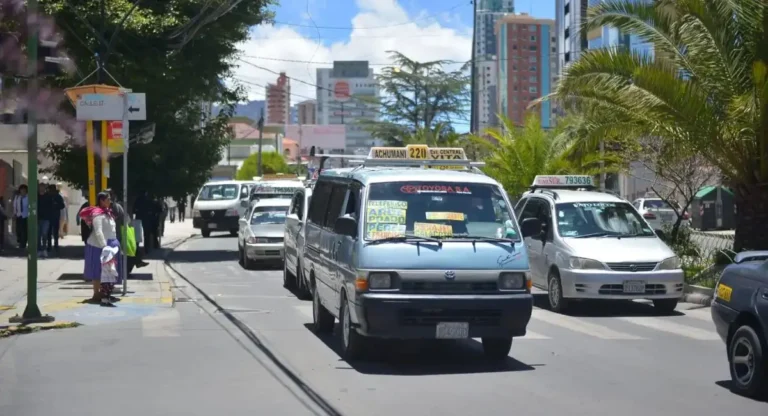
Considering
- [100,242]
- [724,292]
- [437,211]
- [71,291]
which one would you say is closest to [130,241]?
[71,291]

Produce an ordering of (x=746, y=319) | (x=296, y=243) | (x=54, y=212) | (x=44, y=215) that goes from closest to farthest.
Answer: (x=746, y=319), (x=296, y=243), (x=44, y=215), (x=54, y=212)

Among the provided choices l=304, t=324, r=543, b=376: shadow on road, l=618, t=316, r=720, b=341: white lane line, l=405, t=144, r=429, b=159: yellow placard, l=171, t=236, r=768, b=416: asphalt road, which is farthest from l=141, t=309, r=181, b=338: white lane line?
l=618, t=316, r=720, b=341: white lane line

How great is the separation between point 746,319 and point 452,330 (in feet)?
9.21

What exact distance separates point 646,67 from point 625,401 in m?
11.3

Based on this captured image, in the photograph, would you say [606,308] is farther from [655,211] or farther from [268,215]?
[655,211]

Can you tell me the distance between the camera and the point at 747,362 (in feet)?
30.1

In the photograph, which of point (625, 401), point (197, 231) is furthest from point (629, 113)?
point (197, 231)

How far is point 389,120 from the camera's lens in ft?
197

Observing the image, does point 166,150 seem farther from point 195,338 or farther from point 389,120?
point 389,120

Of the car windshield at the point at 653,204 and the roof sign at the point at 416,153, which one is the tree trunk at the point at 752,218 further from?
the car windshield at the point at 653,204

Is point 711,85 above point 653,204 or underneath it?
above

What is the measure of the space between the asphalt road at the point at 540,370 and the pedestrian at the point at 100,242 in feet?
6.18

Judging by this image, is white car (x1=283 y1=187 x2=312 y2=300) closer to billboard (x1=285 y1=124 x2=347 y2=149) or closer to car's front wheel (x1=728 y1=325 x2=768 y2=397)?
car's front wheel (x1=728 y1=325 x2=768 y2=397)

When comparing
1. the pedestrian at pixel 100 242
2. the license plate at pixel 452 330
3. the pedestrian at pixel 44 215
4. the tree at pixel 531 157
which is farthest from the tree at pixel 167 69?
the license plate at pixel 452 330
